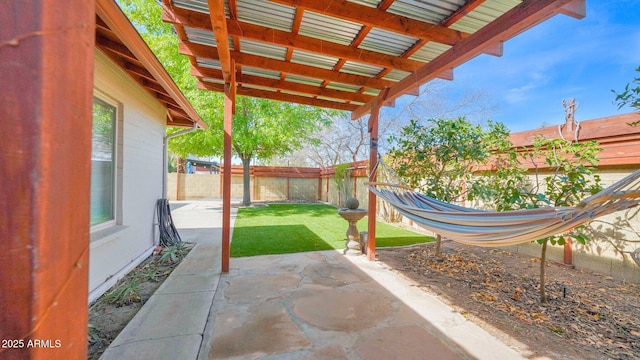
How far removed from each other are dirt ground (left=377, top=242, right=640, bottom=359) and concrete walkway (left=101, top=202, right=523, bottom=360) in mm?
279

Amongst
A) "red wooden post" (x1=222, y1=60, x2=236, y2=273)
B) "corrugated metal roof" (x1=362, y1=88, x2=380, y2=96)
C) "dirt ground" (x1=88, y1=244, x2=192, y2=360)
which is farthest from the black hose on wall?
"corrugated metal roof" (x1=362, y1=88, x2=380, y2=96)

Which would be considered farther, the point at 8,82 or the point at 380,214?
the point at 380,214

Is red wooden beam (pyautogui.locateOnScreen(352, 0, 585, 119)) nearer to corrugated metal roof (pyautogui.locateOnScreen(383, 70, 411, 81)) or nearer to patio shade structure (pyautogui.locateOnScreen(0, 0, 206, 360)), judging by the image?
corrugated metal roof (pyautogui.locateOnScreen(383, 70, 411, 81))

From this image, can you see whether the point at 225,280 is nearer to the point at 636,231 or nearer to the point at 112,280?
the point at 112,280

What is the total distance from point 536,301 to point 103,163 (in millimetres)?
4688

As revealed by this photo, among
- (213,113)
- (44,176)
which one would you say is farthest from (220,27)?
(213,113)

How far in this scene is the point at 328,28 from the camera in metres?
2.51

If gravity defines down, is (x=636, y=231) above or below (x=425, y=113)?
below

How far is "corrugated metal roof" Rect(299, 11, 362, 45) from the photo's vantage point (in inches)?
92.8

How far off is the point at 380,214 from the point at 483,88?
29.0 ft

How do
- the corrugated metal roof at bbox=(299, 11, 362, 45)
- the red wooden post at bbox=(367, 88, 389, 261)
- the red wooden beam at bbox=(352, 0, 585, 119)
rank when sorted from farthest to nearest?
the red wooden post at bbox=(367, 88, 389, 261) < the corrugated metal roof at bbox=(299, 11, 362, 45) < the red wooden beam at bbox=(352, 0, 585, 119)

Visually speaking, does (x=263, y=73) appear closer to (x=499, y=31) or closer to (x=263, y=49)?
(x=263, y=49)

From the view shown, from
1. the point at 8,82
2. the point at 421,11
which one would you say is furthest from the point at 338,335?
the point at 421,11

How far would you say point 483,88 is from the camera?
12312mm
